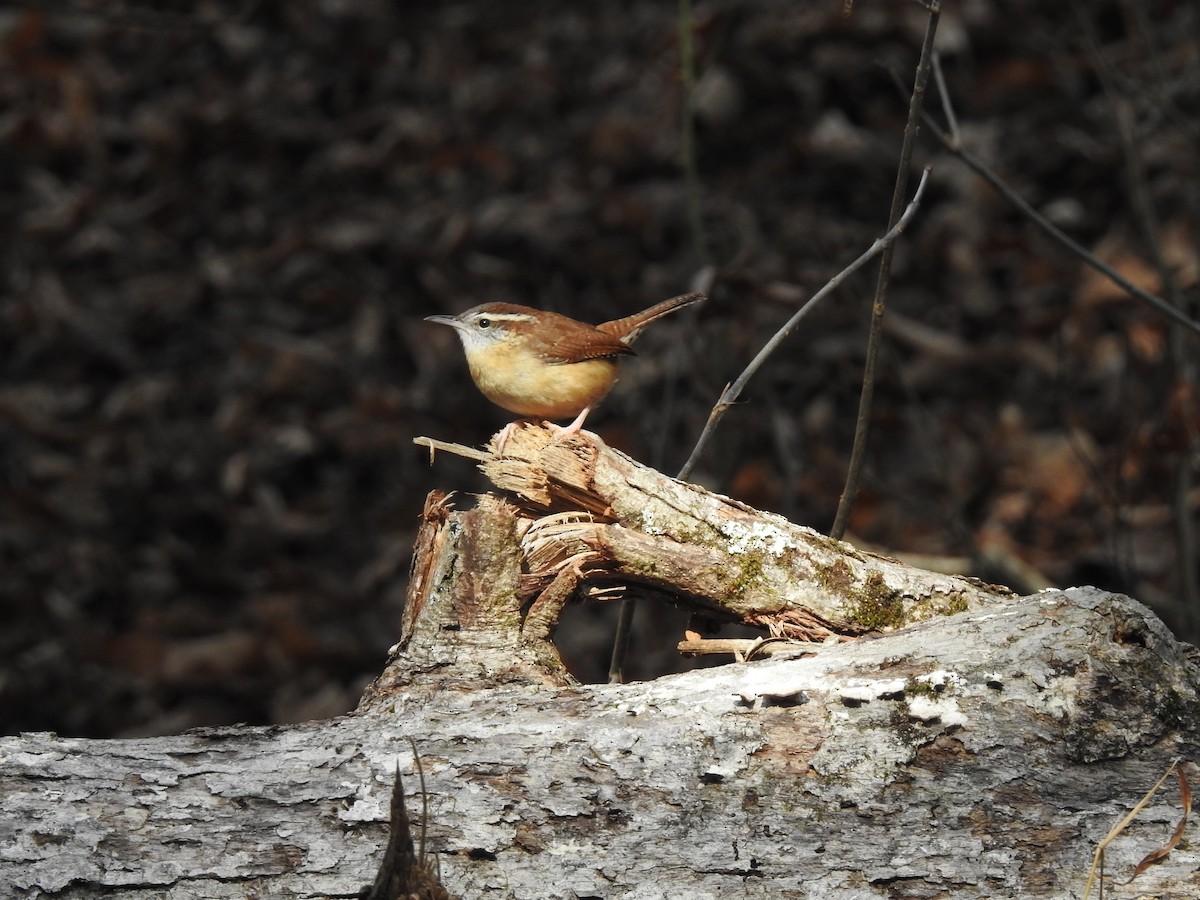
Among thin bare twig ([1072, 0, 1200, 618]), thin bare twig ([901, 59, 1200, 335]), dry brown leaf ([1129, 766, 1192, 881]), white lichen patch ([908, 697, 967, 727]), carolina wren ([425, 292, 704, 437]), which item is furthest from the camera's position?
thin bare twig ([1072, 0, 1200, 618])

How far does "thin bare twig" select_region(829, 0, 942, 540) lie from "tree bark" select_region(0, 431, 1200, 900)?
611 mm

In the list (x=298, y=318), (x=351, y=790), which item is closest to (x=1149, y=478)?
(x=351, y=790)

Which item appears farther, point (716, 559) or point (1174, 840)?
point (716, 559)

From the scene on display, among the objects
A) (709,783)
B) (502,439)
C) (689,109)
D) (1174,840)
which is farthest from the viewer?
(689,109)

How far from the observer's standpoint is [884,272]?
2949 mm

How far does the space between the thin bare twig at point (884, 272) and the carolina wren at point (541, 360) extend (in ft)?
2.92

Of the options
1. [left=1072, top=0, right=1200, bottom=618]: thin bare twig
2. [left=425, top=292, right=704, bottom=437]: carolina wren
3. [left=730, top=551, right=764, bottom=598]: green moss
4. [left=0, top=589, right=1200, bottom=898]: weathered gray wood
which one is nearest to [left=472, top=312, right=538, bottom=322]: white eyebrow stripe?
[left=425, top=292, right=704, bottom=437]: carolina wren

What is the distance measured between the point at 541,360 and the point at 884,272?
4.14 feet

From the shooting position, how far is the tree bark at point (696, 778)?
2.27 m

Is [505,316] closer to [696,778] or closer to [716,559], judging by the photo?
[716,559]

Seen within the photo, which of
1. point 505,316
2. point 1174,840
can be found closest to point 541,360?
point 505,316

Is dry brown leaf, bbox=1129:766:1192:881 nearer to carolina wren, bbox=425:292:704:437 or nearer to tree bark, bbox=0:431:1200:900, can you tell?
tree bark, bbox=0:431:1200:900

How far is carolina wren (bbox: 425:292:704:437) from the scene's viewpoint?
3.82 metres

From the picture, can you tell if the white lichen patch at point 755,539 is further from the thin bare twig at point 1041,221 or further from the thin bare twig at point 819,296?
the thin bare twig at point 1041,221
